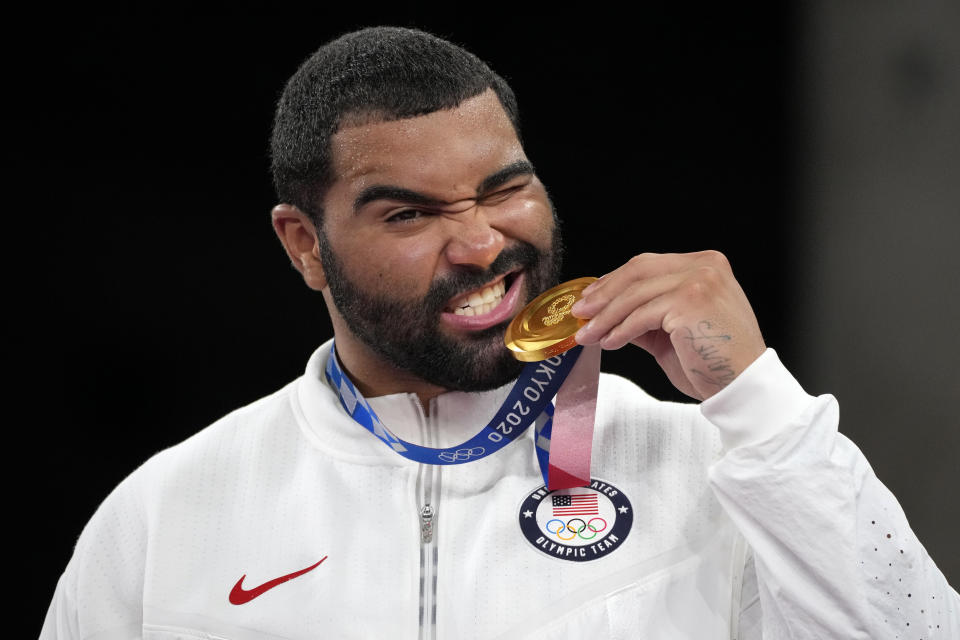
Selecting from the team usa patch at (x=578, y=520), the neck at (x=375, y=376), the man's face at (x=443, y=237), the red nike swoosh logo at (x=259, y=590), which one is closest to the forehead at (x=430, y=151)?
the man's face at (x=443, y=237)

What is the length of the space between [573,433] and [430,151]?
22.8 inches

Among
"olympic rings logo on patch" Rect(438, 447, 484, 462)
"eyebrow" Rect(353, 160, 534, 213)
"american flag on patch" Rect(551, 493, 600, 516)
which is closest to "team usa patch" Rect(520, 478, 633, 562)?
"american flag on patch" Rect(551, 493, 600, 516)

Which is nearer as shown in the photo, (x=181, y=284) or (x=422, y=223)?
(x=422, y=223)

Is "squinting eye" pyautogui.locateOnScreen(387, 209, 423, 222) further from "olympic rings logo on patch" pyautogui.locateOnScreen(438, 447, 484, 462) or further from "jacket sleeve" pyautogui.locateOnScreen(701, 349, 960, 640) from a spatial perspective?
"jacket sleeve" pyautogui.locateOnScreen(701, 349, 960, 640)

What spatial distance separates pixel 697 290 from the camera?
1.78m

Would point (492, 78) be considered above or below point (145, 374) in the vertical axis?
above

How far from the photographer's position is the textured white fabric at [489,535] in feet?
5.50

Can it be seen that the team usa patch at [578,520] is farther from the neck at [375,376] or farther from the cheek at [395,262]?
the cheek at [395,262]

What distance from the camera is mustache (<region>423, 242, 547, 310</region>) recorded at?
202 centimetres

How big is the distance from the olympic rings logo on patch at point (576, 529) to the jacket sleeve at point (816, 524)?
0.35 m

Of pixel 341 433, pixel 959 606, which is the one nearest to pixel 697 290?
pixel 959 606

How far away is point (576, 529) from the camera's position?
203 centimetres

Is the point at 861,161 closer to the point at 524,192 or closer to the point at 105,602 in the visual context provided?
the point at 524,192

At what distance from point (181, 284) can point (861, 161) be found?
217 centimetres
